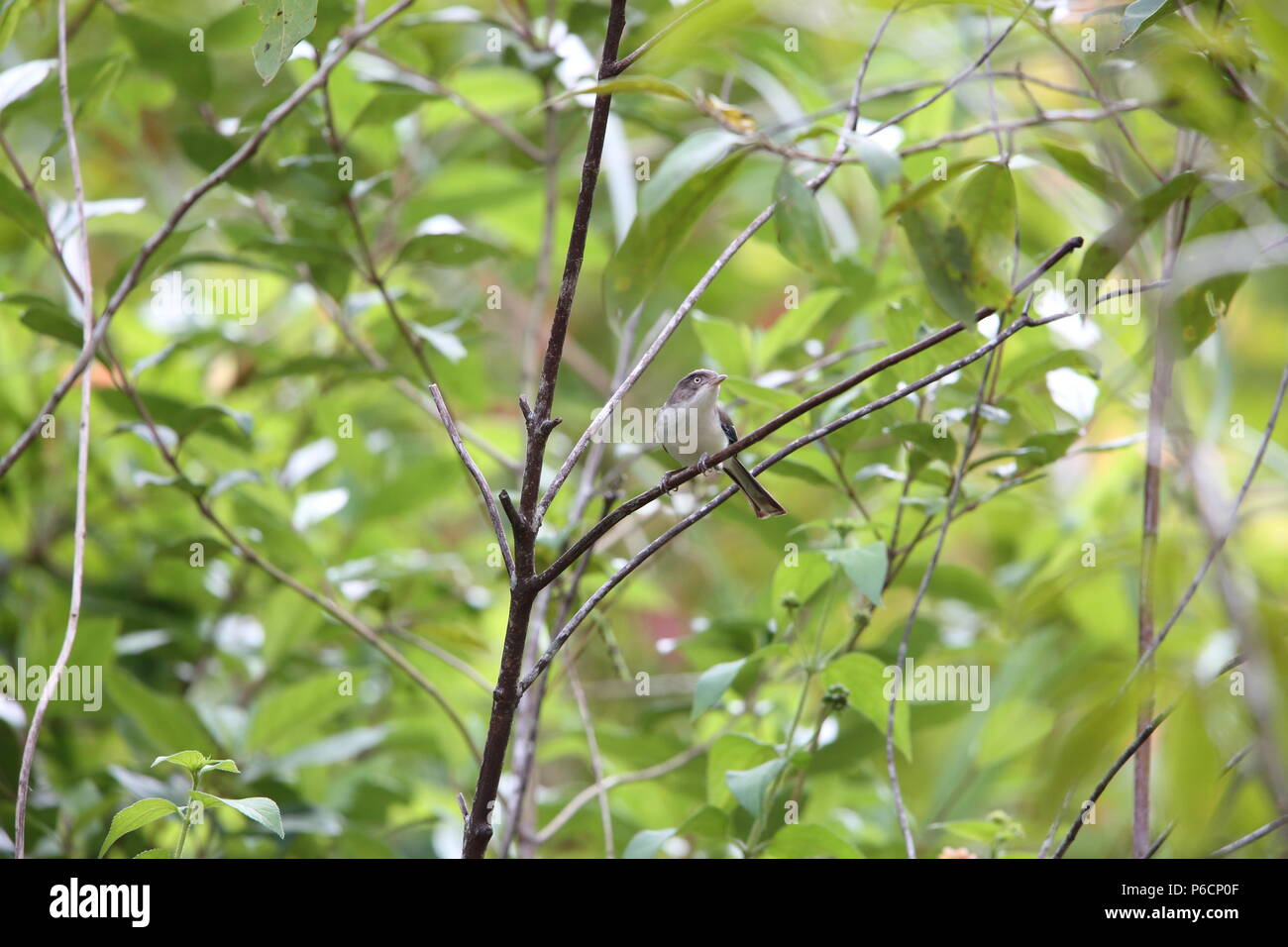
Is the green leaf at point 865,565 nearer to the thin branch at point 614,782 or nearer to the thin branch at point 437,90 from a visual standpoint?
the thin branch at point 614,782

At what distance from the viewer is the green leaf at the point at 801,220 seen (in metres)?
1.32

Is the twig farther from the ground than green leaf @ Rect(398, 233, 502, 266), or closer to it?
closer to it

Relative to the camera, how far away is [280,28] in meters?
1.61

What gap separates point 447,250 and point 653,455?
3.10 ft

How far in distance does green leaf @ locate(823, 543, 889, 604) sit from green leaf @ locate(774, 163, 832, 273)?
666 millimetres

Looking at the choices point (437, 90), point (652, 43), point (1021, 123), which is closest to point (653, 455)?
point (437, 90)

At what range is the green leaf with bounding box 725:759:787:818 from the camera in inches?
70.2

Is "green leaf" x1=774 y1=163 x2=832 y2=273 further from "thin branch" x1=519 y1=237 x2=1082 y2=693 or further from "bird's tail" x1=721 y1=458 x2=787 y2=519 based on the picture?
"bird's tail" x1=721 y1=458 x2=787 y2=519

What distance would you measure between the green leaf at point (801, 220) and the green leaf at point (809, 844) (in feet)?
3.38

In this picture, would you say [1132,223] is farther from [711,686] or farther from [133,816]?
[133,816]

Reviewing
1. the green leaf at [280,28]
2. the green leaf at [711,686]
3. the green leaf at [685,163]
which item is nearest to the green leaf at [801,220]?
the green leaf at [685,163]

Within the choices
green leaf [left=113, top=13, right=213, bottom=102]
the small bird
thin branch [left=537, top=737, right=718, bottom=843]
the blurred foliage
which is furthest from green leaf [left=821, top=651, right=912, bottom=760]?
green leaf [left=113, top=13, right=213, bottom=102]
